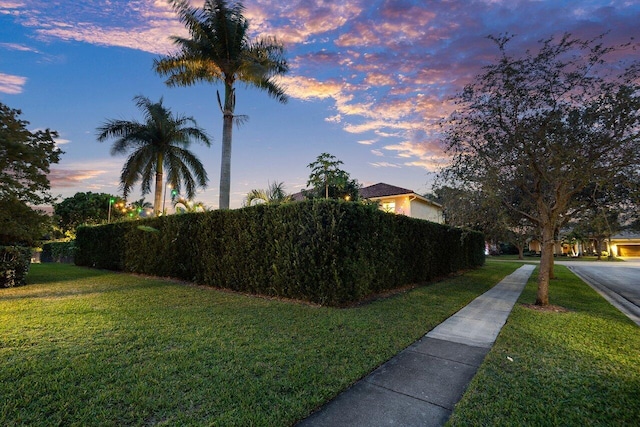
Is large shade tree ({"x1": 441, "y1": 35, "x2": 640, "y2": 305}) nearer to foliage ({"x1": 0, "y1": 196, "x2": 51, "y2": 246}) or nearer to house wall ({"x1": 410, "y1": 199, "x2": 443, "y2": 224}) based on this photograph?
foliage ({"x1": 0, "y1": 196, "x2": 51, "y2": 246})

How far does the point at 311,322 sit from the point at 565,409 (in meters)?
3.77

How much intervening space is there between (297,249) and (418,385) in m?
4.91

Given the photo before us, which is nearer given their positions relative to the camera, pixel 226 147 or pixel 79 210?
pixel 226 147

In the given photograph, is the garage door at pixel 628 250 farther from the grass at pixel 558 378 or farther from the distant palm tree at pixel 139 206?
the distant palm tree at pixel 139 206

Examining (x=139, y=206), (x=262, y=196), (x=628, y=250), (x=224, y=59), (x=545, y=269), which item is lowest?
(x=628, y=250)

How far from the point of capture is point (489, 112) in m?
7.70

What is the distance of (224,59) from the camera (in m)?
14.8

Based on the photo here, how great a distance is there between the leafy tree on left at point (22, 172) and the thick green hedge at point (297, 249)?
3615mm

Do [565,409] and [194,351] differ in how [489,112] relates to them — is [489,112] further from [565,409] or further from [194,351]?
[194,351]

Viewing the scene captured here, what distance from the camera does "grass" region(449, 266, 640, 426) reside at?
271 cm

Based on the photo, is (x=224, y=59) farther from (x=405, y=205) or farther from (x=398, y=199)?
(x=405, y=205)

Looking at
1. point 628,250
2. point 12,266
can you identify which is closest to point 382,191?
point 12,266

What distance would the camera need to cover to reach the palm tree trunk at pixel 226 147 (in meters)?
14.8

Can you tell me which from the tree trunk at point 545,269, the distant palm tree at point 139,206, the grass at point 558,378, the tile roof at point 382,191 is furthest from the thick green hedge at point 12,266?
the distant palm tree at point 139,206
